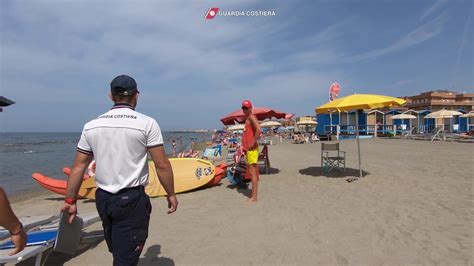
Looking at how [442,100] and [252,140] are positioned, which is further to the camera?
[442,100]

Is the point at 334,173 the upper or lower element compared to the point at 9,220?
lower

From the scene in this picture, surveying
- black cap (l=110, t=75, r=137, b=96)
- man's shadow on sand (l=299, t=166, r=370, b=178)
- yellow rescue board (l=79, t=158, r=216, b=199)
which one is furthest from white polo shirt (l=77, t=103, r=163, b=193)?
man's shadow on sand (l=299, t=166, r=370, b=178)

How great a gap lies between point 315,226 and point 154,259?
222 centimetres

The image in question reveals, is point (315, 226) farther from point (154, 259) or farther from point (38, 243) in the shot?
point (38, 243)

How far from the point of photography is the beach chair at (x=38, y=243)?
2596 mm

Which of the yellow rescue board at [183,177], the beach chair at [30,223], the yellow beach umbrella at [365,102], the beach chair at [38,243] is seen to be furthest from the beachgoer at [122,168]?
the yellow beach umbrella at [365,102]

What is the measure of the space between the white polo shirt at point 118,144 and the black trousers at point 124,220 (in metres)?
0.06

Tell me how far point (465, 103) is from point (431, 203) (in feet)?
221

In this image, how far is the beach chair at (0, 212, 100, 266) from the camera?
2596 millimetres

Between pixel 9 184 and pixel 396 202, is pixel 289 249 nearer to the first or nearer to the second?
pixel 396 202

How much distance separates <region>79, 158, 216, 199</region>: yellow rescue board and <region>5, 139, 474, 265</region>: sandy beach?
0.93 ft

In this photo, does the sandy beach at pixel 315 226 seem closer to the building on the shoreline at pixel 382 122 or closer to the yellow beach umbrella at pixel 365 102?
the yellow beach umbrella at pixel 365 102

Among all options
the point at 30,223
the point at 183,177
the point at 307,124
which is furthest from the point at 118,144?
the point at 307,124

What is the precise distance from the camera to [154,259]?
10.3 ft
